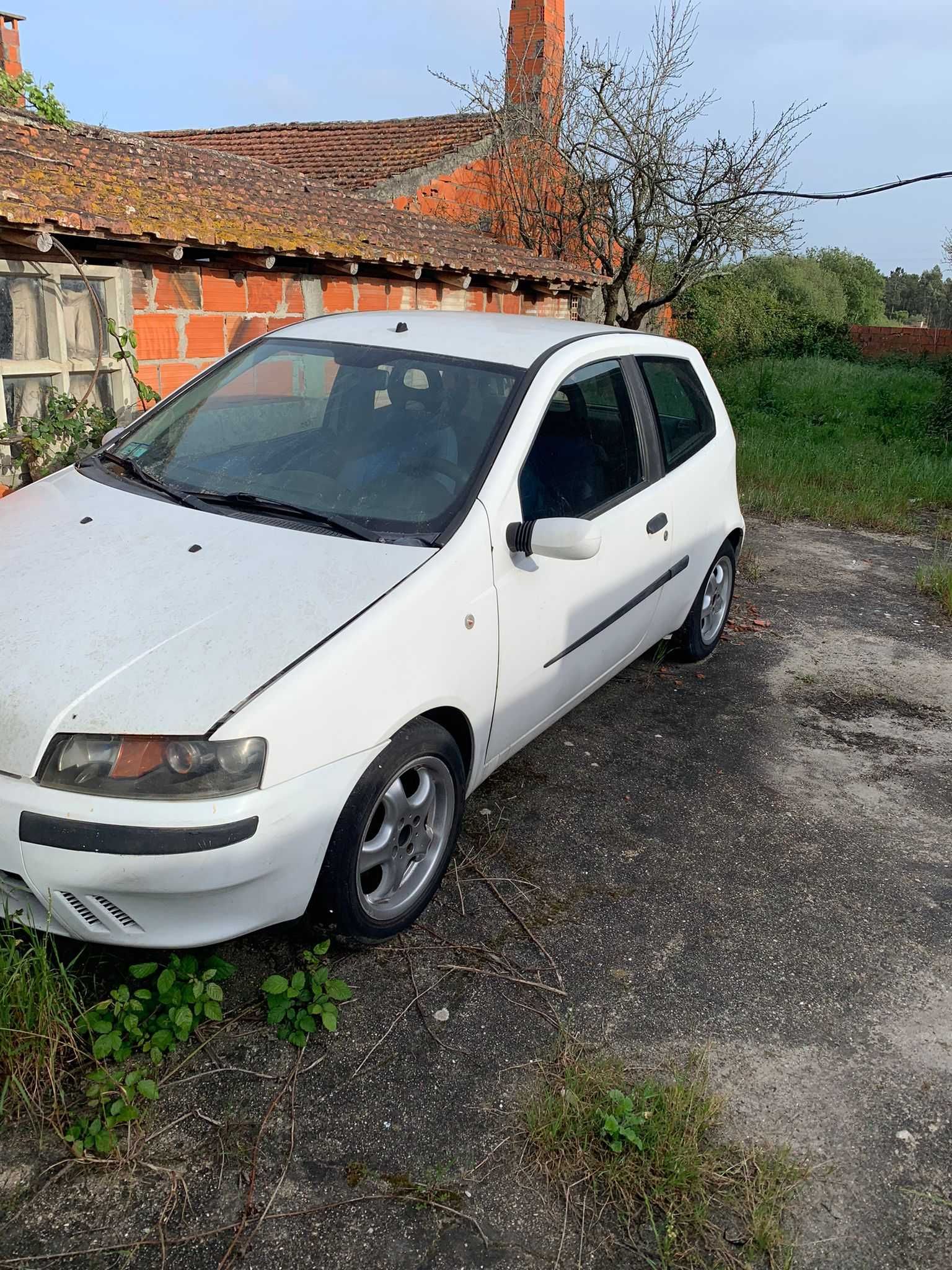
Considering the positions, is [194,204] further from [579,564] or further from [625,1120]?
[625,1120]

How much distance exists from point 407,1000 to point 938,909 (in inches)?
75.0

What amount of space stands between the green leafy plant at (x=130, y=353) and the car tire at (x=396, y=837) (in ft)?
14.0

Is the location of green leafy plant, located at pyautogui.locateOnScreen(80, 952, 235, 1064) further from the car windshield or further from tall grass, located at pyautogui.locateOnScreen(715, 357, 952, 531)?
tall grass, located at pyautogui.locateOnScreen(715, 357, 952, 531)

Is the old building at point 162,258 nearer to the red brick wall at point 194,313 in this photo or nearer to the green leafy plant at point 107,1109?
the red brick wall at point 194,313

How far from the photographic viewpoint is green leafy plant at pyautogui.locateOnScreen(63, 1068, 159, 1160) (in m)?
2.30

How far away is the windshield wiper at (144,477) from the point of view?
11.2ft

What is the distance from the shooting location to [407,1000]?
9.39 ft

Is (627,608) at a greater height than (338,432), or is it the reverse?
(338,432)

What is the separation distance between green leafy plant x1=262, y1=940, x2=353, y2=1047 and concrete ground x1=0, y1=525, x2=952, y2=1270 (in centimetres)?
6

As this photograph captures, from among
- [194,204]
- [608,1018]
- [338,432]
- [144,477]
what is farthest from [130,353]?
[608,1018]

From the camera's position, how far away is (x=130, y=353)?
21.3 ft

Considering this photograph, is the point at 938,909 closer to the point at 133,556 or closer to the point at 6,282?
the point at 133,556

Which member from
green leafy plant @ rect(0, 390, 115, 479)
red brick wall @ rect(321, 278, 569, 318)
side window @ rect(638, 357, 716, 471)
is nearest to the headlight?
side window @ rect(638, 357, 716, 471)

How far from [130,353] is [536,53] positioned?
13.3m
